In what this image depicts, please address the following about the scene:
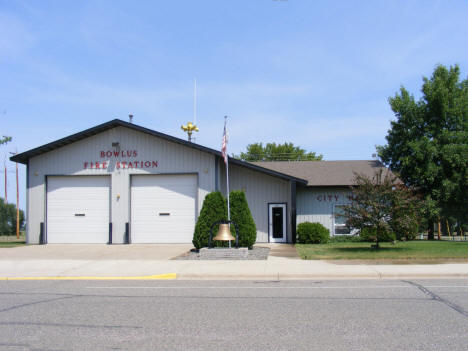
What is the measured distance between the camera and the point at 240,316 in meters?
7.57

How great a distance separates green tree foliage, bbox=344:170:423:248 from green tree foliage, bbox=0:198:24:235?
5015 centimetres

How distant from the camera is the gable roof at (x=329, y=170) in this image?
27.4 m

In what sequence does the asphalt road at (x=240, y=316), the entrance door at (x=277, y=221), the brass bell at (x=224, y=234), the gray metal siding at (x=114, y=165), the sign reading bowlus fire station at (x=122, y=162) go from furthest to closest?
the entrance door at (x=277, y=221)
the sign reading bowlus fire station at (x=122, y=162)
the gray metal siding at (x=114, y=165)
the brass bell at (x=224, y=234)
the asphalt road at (x=240, y=316)

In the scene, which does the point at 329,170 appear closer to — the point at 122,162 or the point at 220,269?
the point at 122,162

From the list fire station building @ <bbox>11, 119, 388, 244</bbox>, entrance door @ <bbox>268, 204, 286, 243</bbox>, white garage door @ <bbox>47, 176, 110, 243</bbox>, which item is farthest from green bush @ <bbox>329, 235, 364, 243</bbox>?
white garage door @ <bbox>47, 176, 110, 243</bbox>

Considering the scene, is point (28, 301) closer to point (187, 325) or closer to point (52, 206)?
point (187, 325)

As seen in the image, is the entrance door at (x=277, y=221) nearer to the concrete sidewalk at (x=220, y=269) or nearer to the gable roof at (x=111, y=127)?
the gable roof at (x=111, y=127)

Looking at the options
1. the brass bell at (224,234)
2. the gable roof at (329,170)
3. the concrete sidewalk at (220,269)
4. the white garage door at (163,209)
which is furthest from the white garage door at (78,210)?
the gable roof at (329,170)

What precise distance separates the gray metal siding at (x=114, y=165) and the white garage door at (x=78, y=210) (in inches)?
18.5

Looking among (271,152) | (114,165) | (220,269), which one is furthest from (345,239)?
(271,152)

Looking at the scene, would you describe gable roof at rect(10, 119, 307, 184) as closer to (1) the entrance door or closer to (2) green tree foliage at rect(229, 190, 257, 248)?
(1) the entrance door

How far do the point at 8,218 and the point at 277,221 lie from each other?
4378 cm

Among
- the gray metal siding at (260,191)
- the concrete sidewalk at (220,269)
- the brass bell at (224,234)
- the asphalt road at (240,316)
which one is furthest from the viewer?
the gray metal siding at (260,191)

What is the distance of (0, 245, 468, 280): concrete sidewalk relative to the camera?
1255 cm
